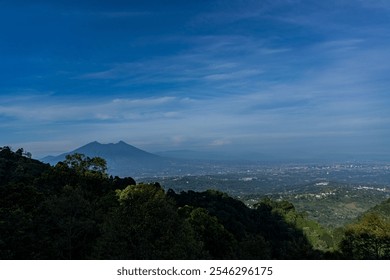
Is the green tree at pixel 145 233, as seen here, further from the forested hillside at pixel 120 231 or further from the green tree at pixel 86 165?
the green tree at pixel 86 165

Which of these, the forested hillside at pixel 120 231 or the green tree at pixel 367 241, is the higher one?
the forested hillside at pixel 120 231

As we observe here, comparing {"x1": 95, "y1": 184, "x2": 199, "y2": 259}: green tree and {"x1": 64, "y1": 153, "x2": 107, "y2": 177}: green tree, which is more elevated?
{"x1": 64, "y1": 153, "x2": 107, "y2": 177}: green tree

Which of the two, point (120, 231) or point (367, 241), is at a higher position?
point (120, 231)

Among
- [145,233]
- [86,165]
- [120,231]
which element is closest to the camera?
[120,231]

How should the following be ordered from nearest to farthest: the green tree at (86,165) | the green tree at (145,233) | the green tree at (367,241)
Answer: the green tree at (145,233) → the green tree at (367,241) → the green tree at (86,165)

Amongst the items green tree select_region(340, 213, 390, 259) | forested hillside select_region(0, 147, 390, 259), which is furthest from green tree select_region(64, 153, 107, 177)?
green tree select_region(340, 213, 390, 259)

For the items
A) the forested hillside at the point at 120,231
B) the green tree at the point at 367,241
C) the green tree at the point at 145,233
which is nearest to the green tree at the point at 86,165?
the forested hillside at the point at 120,231

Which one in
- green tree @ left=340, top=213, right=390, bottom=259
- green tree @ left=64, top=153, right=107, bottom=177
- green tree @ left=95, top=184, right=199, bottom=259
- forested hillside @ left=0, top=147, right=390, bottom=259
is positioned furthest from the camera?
green tree @ left=64, top=153, right=107, bottom=177

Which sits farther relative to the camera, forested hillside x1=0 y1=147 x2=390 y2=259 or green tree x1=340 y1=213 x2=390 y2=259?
green tree x1=340 y1=213 x2=390 y2=259

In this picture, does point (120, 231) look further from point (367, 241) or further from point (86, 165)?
point (86, 165)

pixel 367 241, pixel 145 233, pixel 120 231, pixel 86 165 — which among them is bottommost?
pixel 367 241

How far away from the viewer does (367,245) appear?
22.1 meters

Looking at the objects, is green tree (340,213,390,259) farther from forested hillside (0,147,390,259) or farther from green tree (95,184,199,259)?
green tree (95,184,199,259)

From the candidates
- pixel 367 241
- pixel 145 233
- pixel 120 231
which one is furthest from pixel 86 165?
pixel 367 241
